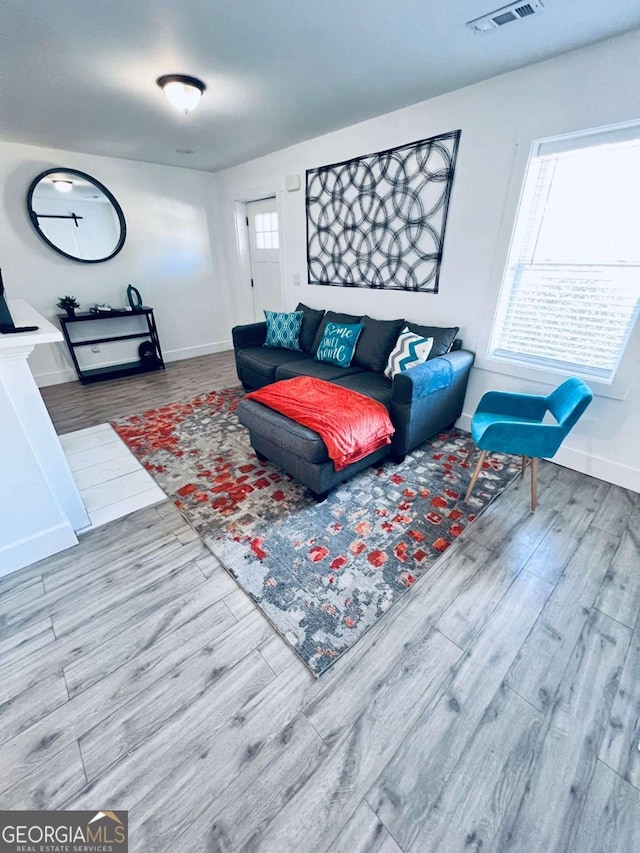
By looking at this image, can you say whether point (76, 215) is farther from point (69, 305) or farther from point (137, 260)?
point (69, 305)

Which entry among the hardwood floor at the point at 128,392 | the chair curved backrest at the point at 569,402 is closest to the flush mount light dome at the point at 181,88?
the hardwood floor at the point at 128,392

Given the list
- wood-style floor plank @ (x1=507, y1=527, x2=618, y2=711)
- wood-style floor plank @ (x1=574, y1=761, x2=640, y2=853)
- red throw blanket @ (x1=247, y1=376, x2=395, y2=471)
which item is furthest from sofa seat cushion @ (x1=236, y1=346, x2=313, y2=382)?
wood-style floor plank @ (x1=574, y1=761, x2=640, y2=853)

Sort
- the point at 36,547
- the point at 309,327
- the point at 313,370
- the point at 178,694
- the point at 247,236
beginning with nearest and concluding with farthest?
the point at 178,694 → the point at 36,547 → the point at 313,370 → the point at 309,327 → the point at 247,236

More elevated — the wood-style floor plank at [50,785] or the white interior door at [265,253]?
the white interior door at [265,253]

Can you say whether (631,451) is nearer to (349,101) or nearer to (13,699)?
(349,101)

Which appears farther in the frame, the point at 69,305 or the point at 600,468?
the point at 69,305

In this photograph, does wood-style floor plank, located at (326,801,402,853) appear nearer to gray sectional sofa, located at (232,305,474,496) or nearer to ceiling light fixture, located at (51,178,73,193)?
gray sectional sofa, located at (232,305,474,496)

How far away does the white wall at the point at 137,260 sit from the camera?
11.8ft

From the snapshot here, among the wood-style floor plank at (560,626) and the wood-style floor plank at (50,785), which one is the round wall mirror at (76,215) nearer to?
the wood-style floor plank at (50,785)

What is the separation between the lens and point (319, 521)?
6.57ft

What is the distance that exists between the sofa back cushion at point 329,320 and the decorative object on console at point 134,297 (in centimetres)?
247

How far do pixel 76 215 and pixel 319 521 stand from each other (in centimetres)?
447

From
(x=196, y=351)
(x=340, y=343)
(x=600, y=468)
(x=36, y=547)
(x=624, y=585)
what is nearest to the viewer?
(x=624, y=585)

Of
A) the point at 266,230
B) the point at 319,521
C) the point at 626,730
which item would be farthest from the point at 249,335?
the point at 626,730
